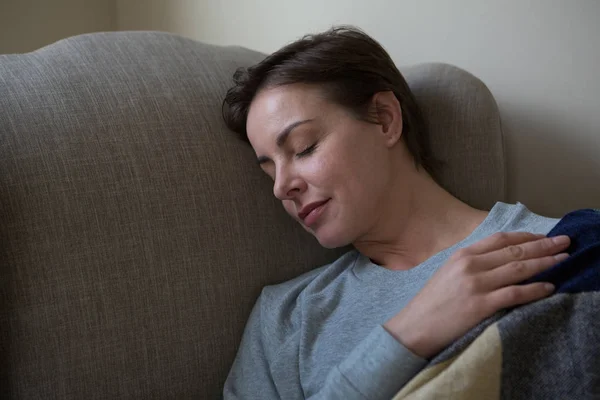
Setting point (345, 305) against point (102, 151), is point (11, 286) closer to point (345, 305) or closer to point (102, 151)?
point (102, 151)

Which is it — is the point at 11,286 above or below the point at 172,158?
below

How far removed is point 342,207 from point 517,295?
0.36m

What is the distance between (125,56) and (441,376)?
0.77m

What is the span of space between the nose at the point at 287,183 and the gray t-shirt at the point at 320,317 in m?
0.17

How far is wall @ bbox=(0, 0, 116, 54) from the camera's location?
2.07 metres

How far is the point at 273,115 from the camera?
45.8 inches

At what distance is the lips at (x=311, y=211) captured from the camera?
3.73 ft

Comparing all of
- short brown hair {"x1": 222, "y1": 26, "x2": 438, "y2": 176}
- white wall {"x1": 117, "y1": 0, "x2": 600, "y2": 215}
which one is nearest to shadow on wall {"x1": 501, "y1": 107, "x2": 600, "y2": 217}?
white wall {"x1": 117, "y1": 0, "x2": 600, "y2": 215}

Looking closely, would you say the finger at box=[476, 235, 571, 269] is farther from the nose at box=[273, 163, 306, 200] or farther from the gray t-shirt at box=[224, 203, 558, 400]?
the nose at box=[273, 163, 306, 200]

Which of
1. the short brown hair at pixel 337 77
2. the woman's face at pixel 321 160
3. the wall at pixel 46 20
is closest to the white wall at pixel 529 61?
the short brown hair at pixel 337 77

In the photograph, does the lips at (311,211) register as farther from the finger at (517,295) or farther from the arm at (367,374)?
the finger at (517,295)

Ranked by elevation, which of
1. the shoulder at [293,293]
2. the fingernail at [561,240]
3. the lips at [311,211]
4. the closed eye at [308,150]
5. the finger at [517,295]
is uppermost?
the fingernail at [561,240]

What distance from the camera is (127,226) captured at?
109 cm

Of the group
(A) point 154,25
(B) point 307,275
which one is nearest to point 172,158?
(B) point 307,275
